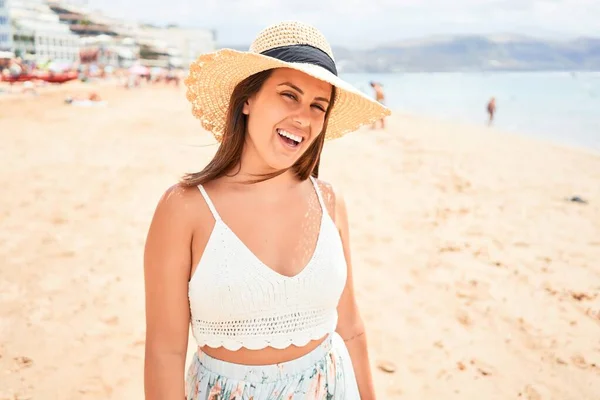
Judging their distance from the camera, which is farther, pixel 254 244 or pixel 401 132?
pixel 401 132

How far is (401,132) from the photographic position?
17984 millimetres

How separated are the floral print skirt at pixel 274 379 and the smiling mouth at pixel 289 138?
2.14 ft

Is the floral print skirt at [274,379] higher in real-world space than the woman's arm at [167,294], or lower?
lower

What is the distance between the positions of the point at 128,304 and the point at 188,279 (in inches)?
126

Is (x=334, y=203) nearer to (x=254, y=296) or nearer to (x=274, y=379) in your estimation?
(x=254, y=296)

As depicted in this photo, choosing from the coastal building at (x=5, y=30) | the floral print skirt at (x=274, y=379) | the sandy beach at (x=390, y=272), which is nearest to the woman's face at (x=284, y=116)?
the floral print skirt at (x=274, y=379)

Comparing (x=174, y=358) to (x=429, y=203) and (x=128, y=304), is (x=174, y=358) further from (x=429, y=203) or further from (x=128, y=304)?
(x=429, y=203)

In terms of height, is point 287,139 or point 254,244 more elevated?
point 287,139

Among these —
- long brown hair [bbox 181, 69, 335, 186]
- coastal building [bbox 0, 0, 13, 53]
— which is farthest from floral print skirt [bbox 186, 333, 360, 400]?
coastal building [bbox 0, 0, 13, 53]

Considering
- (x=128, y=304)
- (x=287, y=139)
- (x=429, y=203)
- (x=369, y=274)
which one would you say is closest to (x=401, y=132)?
(x=429, y=203)

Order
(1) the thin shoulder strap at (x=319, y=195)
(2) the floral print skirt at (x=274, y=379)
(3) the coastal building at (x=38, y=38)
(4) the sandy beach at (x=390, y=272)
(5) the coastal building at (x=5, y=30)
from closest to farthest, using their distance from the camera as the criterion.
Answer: (2) the floral print skirt at (x=274, y=379) → (1) the thin shoulder strap at (x=319, y=195) → (4) the sandy beach at (x=390, y=272) → (5) the coastal building at (x=5, y=30) → (3) the coastal building at (x=38, y=38)

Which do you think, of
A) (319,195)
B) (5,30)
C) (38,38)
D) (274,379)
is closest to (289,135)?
(319,195)

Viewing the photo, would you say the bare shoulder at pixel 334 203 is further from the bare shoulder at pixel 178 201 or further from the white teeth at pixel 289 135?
the bare shoulder at pixel 178 201

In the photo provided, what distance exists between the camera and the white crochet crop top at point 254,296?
4.19ft
